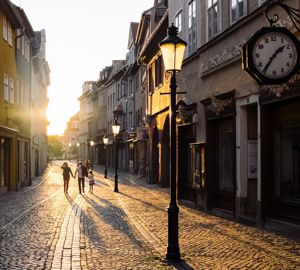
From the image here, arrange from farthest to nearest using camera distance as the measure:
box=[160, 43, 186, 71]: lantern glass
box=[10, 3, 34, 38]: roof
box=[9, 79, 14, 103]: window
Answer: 1. box=[10, 3, 34, 38]: roof
2. box=[9, 79, 14, 103]: window
3. box=[160, 43, 186, 71]: lantern glass

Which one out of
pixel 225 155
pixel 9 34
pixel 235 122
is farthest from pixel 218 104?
pixel 9 34

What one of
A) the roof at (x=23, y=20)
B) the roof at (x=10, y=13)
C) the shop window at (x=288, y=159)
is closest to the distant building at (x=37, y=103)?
the roof at (x=23, y=20)

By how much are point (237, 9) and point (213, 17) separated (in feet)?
7.11

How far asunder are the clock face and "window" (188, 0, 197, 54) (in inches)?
430

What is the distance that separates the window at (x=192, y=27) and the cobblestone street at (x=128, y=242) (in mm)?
5804

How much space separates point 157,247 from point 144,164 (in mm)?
31349

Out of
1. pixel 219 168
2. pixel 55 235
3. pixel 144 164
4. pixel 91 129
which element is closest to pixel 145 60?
pixel 144 164

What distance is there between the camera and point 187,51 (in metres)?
21.2

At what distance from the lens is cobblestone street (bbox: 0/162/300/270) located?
937cm

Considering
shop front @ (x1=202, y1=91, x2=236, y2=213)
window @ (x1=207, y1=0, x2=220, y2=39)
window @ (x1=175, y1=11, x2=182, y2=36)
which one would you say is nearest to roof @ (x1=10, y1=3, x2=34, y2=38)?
window @ (x1=175, y1=11, x2=182, y2=36)

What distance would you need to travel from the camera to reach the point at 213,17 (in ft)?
57.9

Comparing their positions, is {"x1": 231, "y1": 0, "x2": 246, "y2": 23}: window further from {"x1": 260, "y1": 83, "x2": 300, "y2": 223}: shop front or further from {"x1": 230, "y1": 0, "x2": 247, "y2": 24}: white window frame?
{"x1": 260, "y1": 83, "x2": 300, "y2": 223}: shop front

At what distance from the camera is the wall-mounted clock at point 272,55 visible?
8.84 meters

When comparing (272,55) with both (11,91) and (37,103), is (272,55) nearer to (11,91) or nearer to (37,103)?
(11,91)
